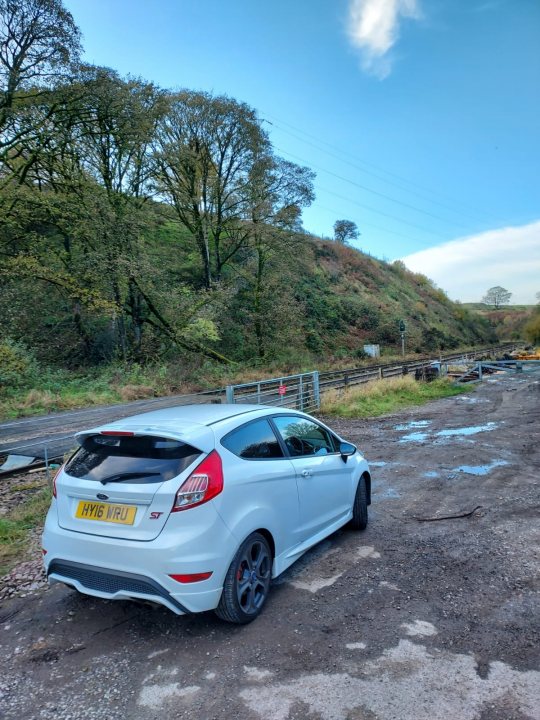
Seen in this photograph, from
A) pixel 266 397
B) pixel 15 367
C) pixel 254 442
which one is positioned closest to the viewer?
pixel 254 442

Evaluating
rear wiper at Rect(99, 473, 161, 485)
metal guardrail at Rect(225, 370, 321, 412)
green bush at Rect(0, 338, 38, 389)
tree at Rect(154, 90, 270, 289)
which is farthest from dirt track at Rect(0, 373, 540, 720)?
tree at Rect(154, 90, 270, 289)

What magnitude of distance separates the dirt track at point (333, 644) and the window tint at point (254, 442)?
1.15 metres

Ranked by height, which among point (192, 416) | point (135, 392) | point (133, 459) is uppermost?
point (192, 416)

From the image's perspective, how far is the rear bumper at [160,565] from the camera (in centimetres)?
276

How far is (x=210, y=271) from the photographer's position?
26.8 metres

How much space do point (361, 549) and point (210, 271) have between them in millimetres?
24061

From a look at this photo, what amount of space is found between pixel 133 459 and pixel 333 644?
6.03 ft

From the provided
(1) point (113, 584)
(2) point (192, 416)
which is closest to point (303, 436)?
(2) point (192, 416)

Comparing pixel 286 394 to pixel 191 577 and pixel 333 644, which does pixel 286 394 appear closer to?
pixel 333 644

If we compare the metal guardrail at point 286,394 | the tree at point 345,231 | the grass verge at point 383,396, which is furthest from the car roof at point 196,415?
the tree at point 345,231

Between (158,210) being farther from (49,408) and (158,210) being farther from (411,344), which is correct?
(411,344)

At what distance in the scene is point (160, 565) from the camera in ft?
9.04

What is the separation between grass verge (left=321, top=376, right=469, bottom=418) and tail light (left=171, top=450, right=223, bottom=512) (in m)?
11.0

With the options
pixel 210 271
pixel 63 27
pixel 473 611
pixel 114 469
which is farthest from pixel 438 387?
pixel 63 27
